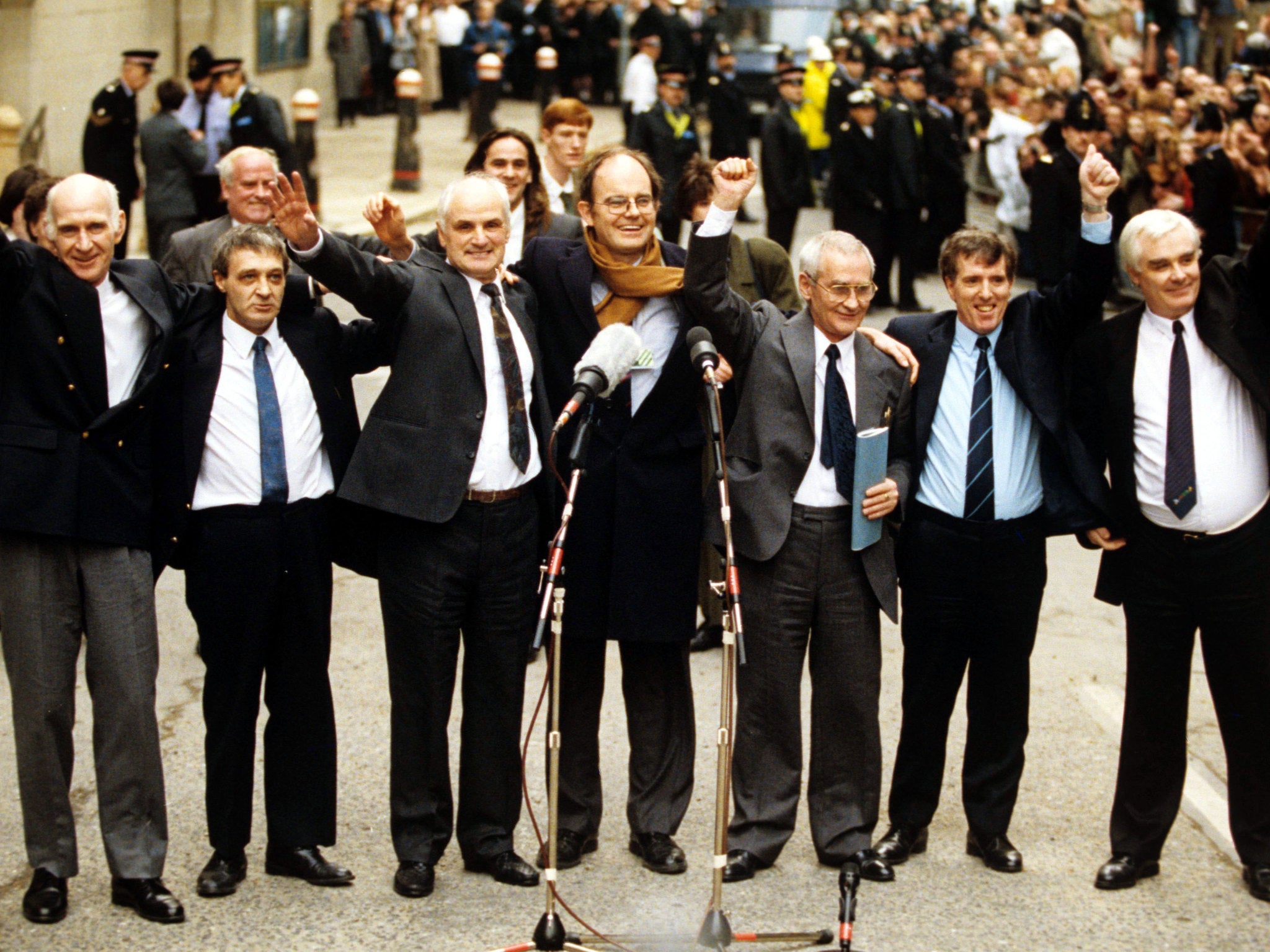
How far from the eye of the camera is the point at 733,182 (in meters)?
5.12

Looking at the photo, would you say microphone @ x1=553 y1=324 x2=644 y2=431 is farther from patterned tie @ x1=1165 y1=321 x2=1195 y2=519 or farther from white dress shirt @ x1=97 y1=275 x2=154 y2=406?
patterned tie @ x1=1165 y1=321 x2=1195 y2=519

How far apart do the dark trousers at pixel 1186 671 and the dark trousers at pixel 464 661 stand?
1.99m

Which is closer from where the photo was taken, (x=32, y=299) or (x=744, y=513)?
(x=32, y=299)

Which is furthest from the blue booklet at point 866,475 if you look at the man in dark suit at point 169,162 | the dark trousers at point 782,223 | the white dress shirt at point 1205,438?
the dark trousers at point 782,223

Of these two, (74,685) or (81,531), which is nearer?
(81,531)

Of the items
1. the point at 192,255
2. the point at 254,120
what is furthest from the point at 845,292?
the point at 254,120

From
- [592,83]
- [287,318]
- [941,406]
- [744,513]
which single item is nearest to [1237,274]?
[941,406]

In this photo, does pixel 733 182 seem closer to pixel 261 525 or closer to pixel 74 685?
pixel 261 525

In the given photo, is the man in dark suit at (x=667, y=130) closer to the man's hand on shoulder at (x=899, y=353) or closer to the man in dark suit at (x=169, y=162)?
the man in dark suit at (x=169, y=162)

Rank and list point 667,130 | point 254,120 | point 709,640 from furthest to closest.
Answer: point 667,130, point 254,120, point 709,640

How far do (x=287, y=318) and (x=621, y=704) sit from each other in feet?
8.36

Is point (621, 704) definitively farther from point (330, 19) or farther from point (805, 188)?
point (330, 19)

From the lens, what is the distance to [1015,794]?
5691 mm

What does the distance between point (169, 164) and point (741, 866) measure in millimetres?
9190
